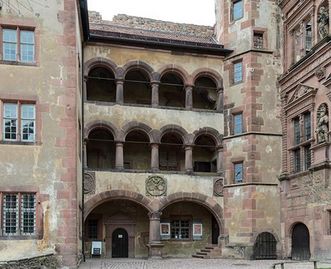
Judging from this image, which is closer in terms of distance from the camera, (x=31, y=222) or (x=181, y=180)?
(x=31, y=222)

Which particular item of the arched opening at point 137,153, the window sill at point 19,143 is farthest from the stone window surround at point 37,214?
the arched opening at point 137,153

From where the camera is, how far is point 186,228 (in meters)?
32.6

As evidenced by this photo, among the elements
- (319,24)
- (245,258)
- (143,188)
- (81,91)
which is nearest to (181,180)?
(143,188)

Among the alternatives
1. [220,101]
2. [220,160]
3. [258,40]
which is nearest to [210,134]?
[220,160]

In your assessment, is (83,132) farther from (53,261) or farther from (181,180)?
(53,261)

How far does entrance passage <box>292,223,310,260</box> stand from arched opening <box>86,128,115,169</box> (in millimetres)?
10001

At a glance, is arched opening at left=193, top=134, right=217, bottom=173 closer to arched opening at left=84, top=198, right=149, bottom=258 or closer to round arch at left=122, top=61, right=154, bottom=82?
arched opening at left=84, top=198, right=149, bottom=258

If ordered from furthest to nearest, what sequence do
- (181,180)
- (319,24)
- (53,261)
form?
(181,180)
(319,24)
(53,261)

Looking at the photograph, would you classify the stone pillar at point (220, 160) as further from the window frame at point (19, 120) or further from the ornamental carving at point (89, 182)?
the window frame at point (19, 120)

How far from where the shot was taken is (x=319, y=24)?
25.8 m

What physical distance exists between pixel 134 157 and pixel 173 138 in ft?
8.42

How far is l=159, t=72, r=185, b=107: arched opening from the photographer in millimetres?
32875

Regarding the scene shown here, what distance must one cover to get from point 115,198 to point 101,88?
22.0ft

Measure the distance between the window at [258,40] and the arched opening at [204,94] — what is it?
322 centimetres
